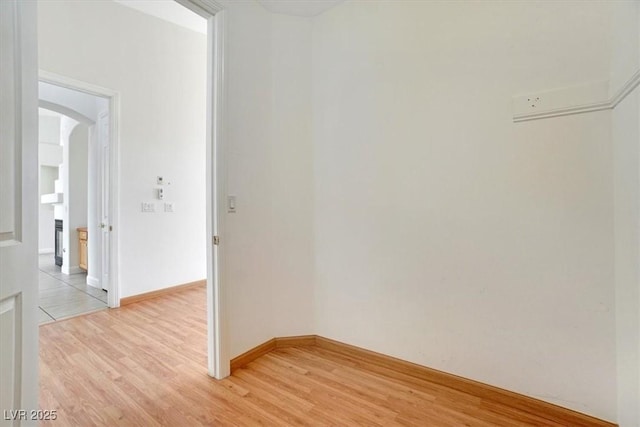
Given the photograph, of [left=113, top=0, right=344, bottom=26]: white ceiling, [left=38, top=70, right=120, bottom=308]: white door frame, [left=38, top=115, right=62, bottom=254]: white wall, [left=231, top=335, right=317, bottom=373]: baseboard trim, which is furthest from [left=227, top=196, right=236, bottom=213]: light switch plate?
[left=38, top=115, right=62, bottom=254]: white wall

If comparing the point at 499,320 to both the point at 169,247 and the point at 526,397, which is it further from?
the point at 169,247

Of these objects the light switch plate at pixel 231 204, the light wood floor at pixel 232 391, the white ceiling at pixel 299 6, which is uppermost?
the white ceiling at pixel 299 6

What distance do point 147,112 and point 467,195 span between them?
369cm

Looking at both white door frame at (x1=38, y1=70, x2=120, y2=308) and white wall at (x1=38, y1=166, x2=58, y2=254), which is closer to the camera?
white door frame at (x1=38, y1=70, x2=120, y2=308)

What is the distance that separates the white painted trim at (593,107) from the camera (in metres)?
1.23

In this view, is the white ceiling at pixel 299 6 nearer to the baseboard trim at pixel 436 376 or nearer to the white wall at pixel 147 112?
the white wall at pixel 147 112

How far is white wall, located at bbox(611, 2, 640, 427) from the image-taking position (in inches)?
49.0

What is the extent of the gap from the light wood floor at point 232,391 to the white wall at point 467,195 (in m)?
0.22

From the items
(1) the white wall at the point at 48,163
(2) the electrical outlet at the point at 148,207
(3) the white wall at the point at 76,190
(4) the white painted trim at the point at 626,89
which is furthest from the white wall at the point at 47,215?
(4) the white painted trim at the point at 626,89

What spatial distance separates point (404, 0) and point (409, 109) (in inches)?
30.1

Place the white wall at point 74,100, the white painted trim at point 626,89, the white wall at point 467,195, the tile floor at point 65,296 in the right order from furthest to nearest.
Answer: the white wall at point 74,100
the tile floor at point 65,296
the white wall at point 467,195
the white painted trim at point 626,89

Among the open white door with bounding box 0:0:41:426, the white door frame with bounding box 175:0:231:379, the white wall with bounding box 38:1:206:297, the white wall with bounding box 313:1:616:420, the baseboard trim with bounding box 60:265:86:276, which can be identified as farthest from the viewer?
the baseboard trim with bounding box 60:265:86:276

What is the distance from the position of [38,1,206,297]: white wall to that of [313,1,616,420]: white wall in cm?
238

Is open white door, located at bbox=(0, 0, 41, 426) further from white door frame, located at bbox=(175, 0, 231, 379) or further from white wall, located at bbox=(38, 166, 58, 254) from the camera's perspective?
white wall, located at bbox=(38, 166, 58, 254)
